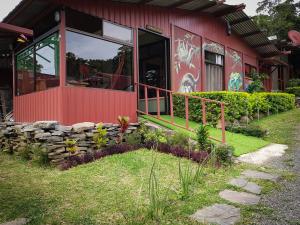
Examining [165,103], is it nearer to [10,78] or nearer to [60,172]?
[60,172]

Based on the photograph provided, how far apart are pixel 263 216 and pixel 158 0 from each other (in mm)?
7805

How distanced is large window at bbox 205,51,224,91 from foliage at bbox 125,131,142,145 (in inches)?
249

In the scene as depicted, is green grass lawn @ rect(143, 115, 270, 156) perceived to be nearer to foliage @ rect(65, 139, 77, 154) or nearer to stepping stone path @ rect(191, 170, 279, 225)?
stepping stone path @ rect(191, 170, 279, 225)

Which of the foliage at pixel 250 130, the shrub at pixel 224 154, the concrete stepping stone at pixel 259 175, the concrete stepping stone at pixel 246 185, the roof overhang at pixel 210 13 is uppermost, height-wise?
the roof overhang at pixel 210 13

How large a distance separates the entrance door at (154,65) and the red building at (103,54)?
4 centimetres

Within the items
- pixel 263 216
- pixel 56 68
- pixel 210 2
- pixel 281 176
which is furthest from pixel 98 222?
pixel 210 2

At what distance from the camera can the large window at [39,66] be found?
7.50m

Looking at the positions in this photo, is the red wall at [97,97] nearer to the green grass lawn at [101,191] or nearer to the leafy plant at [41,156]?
the leafy plant at [41,156]

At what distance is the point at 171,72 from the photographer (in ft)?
36.8

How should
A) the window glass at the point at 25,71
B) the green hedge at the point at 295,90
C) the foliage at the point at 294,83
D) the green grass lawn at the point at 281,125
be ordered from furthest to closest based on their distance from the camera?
the foliage at the point at 294,83 < the green hedge at the point at 295,90 < the green grass lawn at the point at 281,125 < the window glass at the point at 25,71

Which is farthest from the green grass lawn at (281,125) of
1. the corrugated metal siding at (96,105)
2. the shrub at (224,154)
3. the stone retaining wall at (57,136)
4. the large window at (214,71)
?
the stone retaining wall at (57,136)

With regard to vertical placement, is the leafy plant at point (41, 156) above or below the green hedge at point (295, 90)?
below

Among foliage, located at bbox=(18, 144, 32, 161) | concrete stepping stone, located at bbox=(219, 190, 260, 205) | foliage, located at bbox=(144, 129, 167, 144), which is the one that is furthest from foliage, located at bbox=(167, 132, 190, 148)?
foliage, located at bbox=(18, 144, 32, 161)

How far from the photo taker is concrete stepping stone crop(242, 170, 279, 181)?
19.3 feet
